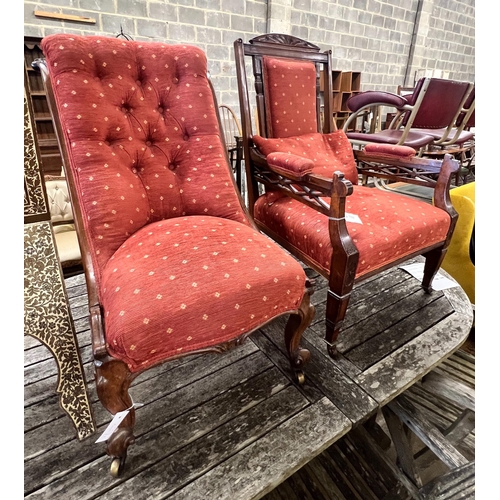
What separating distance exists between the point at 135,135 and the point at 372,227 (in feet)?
2.97

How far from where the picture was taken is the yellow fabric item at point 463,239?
67.3 inches

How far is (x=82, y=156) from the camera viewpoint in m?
1.00

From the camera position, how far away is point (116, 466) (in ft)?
2.64

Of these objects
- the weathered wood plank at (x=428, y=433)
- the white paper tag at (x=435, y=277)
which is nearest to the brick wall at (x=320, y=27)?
the white paper tag at (x=435, y=277)

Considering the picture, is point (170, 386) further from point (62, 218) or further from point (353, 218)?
point (62, 218)

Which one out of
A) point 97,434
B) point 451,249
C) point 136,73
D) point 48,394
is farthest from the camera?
point 451,249

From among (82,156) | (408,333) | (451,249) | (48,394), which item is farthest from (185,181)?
(451,249)

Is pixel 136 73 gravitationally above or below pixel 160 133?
above

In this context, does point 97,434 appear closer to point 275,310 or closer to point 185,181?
point 275,310

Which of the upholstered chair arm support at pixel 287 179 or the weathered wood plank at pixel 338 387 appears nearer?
the weathered wood plank at pixel 338 387

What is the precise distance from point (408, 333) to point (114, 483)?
112 centimetres

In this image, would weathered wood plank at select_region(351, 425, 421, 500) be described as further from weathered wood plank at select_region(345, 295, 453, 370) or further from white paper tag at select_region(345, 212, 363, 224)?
white paper tag at select_region(345, 212, 363, 224)

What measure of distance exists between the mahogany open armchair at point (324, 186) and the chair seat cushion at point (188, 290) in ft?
0.89

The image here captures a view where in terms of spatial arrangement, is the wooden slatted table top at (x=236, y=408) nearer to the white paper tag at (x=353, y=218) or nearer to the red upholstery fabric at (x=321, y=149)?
the white paper tag at (x=353, y=218)
